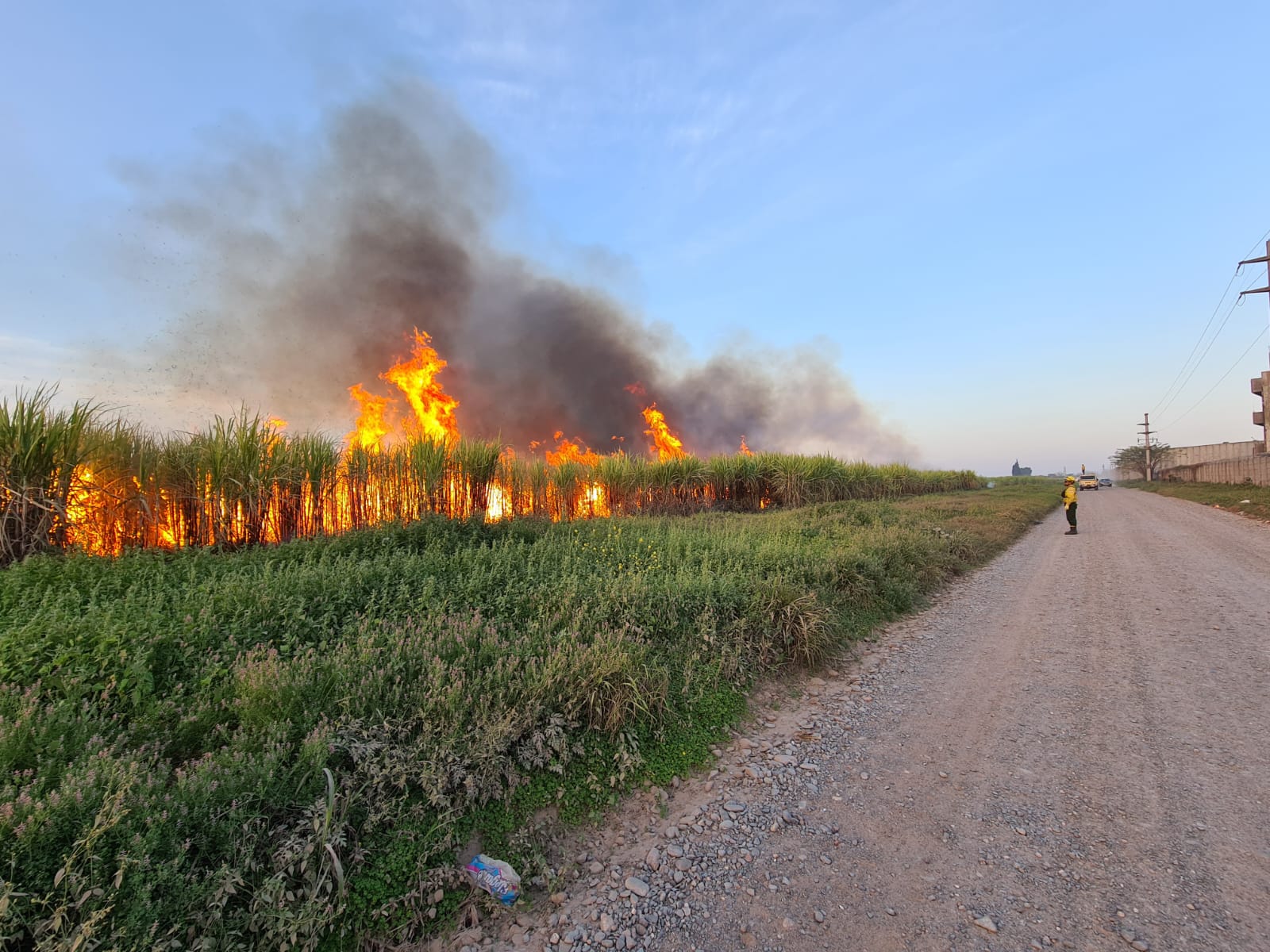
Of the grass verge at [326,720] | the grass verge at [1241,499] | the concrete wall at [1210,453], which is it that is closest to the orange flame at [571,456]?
the grass verge at [326,720]

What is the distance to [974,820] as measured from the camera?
9.83 ft

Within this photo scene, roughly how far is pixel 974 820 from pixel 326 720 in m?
3.90

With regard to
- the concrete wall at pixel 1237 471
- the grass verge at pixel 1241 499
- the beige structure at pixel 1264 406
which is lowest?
the grass verge at pixel 1241 499

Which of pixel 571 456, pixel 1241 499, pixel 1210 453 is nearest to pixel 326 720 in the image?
pixel 571 456

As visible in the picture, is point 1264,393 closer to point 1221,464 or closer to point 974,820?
point 1221,464

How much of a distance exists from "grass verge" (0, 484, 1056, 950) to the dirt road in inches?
20.7

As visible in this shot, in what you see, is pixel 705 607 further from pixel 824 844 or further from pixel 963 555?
pixel 963 555

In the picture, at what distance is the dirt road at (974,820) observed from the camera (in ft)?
7.75

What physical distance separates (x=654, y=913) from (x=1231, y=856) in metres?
2.98

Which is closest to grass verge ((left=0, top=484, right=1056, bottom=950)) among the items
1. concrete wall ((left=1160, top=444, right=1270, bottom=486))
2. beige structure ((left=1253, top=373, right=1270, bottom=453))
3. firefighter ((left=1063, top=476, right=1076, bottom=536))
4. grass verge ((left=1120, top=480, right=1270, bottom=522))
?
firefighter ((left=1063, top=476, right=1076, bottom=536))

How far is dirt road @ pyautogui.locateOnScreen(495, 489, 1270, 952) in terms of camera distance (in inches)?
93.0

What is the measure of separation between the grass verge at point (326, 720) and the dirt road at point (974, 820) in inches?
20.7

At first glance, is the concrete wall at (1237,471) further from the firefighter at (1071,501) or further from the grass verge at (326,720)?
the grass verge at (326,720)

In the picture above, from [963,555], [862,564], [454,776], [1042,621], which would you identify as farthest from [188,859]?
[963,555]
